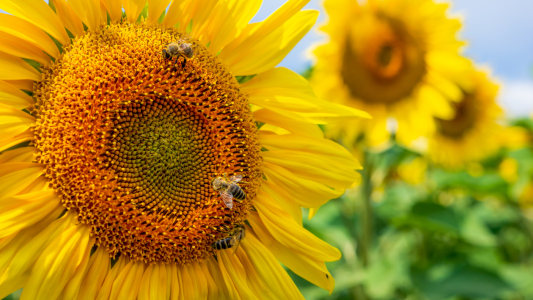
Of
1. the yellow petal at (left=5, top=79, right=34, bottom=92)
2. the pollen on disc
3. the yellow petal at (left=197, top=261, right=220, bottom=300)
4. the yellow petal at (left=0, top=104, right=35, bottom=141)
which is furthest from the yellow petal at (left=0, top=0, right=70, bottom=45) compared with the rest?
the yellow petal at (left=197, top=261, right=220, bottom=300)

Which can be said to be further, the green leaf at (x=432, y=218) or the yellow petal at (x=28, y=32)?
the green leaf at (x=432, y=218)

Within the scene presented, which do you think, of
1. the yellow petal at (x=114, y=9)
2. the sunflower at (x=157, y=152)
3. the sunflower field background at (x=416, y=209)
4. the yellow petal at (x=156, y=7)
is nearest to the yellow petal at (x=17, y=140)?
the sunflower at (x=157, y=152)

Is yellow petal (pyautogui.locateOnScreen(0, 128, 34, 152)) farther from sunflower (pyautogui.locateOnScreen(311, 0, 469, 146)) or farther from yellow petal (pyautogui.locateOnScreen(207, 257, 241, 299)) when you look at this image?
sunflower (pyautogui.locateOnScreen(311, 0, 469, 146))

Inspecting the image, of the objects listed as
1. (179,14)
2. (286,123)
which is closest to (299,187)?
(286,123)

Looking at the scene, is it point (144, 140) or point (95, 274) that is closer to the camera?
point (95, 274)

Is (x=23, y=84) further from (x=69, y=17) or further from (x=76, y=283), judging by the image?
(x=76, y=283)

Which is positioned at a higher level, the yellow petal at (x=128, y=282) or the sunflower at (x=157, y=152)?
the sunflower at (x=157, y=152)

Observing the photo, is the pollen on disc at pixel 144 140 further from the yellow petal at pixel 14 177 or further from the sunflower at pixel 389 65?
the sunflower at pixel 389 65
